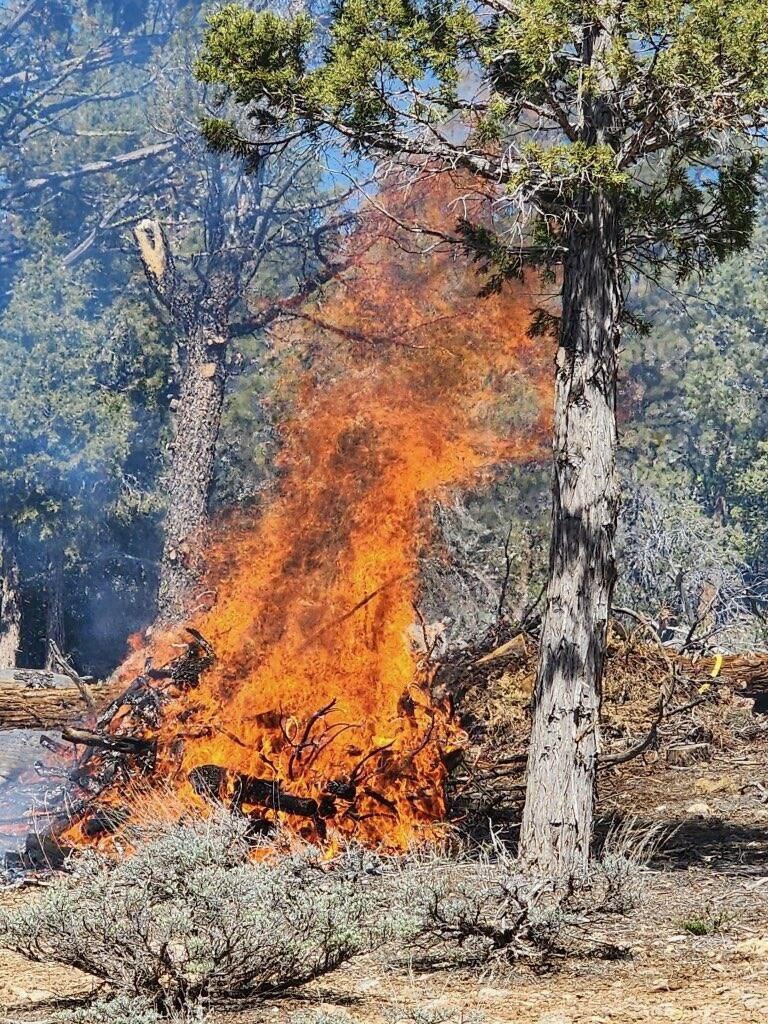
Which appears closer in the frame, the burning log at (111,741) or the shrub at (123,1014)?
the shrub at (123,1014)

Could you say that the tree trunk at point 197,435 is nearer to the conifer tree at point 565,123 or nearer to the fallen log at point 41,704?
the fallen log at point 41,704

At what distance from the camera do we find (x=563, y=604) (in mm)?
7109

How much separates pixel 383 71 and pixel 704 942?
4751 mm

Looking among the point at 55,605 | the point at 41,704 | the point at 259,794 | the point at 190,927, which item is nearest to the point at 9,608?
the point at 55,605

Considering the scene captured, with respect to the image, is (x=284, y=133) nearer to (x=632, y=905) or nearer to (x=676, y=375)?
(x=632, y=905)

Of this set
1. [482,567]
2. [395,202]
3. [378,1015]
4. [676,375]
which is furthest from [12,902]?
[676,375]

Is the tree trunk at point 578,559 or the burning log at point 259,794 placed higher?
the tree trunk at point 578,559

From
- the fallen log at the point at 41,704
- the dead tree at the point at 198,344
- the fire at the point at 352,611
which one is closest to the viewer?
the fire at the point at 352,611

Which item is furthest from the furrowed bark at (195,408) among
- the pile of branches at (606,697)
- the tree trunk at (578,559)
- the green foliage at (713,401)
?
the tree trunk at (578,559)

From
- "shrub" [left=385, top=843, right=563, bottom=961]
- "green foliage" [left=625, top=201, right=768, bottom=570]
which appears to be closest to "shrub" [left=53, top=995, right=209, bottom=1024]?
"shrub" [left=385, top=843, right=563, bottom=961]

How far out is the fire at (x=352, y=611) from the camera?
28.3ft

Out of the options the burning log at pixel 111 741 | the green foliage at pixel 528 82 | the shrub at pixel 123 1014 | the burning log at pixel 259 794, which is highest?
the green foliage at pixel 528 82

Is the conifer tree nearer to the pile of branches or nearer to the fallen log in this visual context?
the pile of branches

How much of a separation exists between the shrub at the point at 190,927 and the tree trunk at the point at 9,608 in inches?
951
